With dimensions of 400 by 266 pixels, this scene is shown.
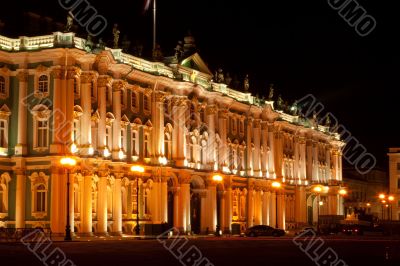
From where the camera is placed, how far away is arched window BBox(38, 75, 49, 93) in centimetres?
6494

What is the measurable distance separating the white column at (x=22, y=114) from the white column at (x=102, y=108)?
6.17 metres

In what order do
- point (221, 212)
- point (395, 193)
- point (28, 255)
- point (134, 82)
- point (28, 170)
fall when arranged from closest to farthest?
point (28, 255)
point (28, 170)
point (134, 82)
point (221, 212)
point (395, 193)

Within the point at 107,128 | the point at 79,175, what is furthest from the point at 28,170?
the point at 107,128

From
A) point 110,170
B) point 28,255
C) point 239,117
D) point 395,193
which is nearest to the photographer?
point 28,255

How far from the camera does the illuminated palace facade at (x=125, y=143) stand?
64.0m

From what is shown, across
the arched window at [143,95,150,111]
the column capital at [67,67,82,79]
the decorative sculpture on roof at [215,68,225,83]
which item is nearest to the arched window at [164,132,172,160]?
the arched window at [143,95,150,111]

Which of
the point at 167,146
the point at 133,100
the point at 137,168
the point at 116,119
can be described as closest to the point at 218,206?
the point at 167,146

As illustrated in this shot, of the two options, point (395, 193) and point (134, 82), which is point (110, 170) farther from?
point (395, 193)

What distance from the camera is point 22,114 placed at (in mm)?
64625

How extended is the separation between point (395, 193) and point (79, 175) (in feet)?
334

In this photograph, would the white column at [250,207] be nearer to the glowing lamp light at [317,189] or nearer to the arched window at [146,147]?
the glowing lamp light at [317,189]

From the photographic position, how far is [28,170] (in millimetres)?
64562

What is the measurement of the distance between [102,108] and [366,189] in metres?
106

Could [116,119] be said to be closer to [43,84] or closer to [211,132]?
[43,84]
